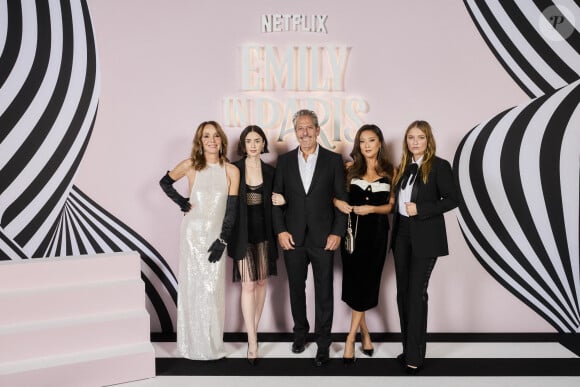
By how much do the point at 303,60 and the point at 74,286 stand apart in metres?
2.60

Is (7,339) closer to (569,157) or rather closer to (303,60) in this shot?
(303,60)

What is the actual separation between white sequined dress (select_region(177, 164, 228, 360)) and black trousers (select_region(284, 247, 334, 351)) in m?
0.57

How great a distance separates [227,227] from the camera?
3.08 metres

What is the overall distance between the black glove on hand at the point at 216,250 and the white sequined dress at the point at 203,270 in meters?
0.04

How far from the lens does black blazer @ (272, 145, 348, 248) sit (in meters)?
3.07

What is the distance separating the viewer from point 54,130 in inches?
143

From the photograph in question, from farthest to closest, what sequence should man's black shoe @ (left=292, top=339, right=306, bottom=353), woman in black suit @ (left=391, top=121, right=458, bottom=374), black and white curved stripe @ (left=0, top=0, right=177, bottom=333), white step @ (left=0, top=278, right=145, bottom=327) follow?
1. black and white curved stripe @ (left=0, top=0, right=177, bottom=333)
2. man's black shoe @ (left=292, top=339, right=306, bottom=353)
3. woman in black suit @ (left=391, top=121, right=458, bottom=374)
4. white step @ (left=0, top=278, right=145, bottom=327)

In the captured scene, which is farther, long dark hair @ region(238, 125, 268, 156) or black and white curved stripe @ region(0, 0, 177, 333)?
black and white curved stripe @ region(0, 0, 177, 333)

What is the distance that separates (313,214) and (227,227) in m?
0.65

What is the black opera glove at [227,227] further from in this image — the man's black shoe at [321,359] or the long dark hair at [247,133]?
the man's black shoe at [321,359]

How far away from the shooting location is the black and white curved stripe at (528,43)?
3.62 meters

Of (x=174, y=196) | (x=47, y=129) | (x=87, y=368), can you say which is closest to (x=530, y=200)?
(x=174, y=196)

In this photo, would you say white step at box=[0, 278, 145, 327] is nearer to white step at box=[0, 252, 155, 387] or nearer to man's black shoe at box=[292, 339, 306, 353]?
white step at box=[0, 252, 155, 387]

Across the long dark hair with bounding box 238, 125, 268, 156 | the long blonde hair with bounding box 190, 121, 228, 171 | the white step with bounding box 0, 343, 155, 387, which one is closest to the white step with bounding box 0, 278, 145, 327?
the white step with bounding box 0, 343, 155, 387
